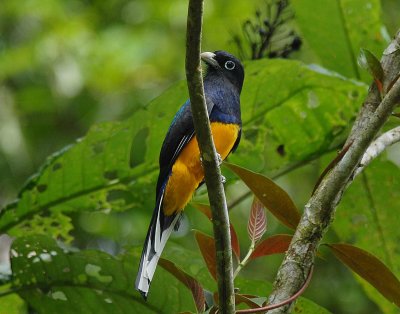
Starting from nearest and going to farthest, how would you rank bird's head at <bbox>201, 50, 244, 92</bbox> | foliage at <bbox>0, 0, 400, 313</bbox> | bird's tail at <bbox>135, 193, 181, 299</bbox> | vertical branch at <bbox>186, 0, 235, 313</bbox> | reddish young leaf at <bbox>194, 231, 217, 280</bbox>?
vertical branch at <bbox>186, 0, 235, 313</bbox>
reddish young leaf at <bbox>194, 231, 217, 280</bbox>
bird's tail at <bbox>135, 193, 181, 299</bbox>
foliage at <bbox>0, 0, 400, 313</bbox>
bird's head at <bbox>201, 50, 244, 92</bbox>

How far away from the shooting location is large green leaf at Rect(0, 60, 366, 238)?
3.19 m

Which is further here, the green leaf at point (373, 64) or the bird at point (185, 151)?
the bird at point (185, 151)

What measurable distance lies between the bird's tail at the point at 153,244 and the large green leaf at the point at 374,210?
73cm

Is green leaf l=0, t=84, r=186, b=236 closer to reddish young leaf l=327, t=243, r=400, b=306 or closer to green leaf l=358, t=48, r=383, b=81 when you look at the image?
green leaf l=358, t=48, r=383, b=81

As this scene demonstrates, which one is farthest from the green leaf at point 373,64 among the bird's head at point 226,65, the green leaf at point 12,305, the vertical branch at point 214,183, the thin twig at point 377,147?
the green leaf at point 12,305

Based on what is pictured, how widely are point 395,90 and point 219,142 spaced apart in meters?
1.18

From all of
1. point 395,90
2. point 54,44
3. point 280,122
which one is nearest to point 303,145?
point 280,122

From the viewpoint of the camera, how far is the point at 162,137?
3389 mm

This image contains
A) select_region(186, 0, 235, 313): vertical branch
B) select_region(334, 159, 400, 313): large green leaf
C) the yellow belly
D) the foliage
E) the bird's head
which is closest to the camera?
select_region(186, 0, 235, 313): vertical branch

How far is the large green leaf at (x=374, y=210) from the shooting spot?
10.9 ft

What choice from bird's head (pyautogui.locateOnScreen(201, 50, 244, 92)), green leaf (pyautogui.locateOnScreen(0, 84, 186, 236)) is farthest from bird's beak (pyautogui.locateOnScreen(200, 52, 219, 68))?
green leaf (pyautogui.locateOnScreen(0, 84, 186, 236))

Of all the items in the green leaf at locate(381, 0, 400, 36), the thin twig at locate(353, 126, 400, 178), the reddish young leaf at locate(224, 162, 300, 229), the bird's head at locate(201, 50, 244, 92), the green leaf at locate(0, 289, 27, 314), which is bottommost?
the green leaf at locate(0, 289, 27, 314)

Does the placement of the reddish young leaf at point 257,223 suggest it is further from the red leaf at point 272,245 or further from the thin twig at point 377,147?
the thin twig at point 377,147

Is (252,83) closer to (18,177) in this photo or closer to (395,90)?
(395,90)
